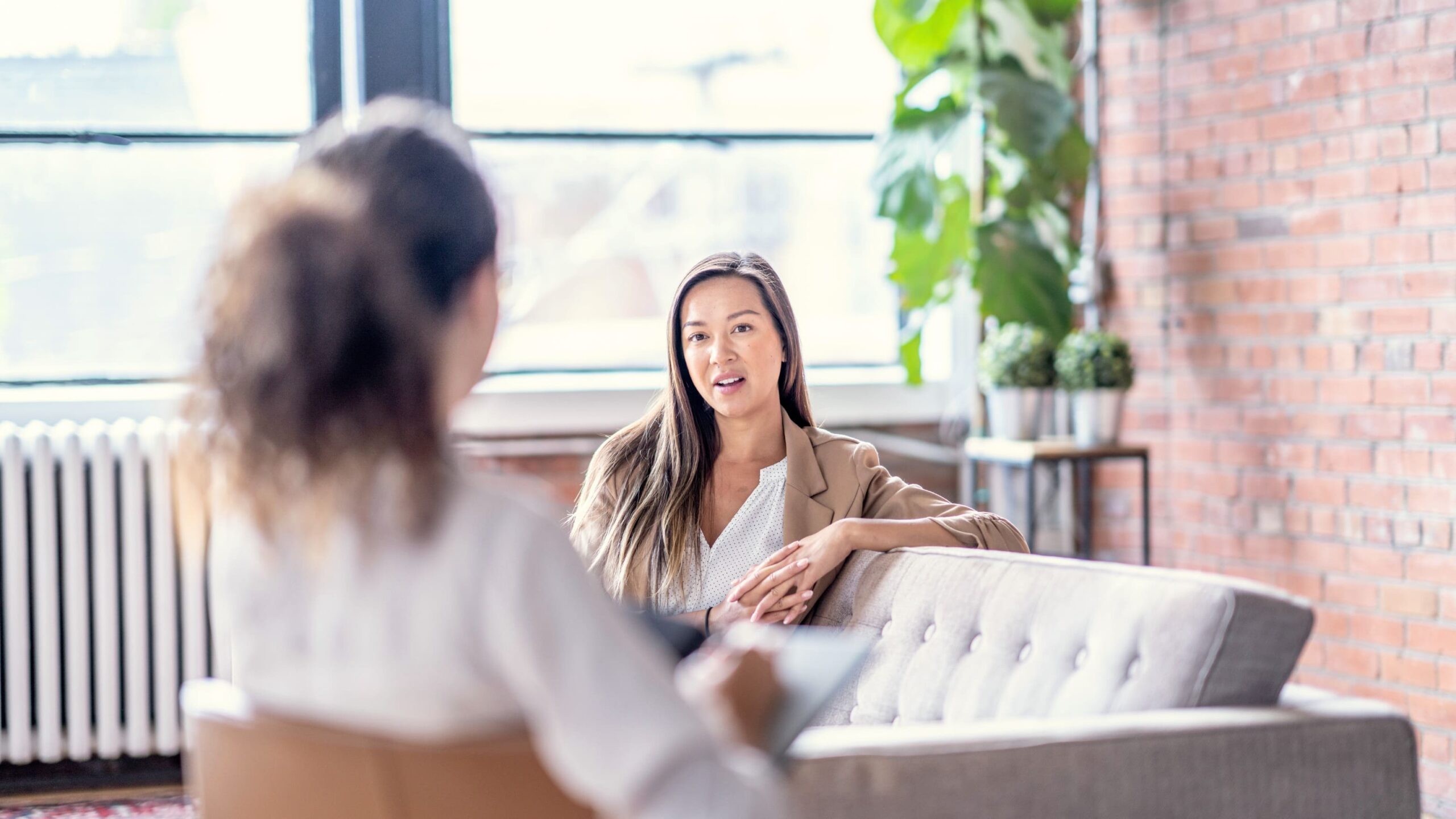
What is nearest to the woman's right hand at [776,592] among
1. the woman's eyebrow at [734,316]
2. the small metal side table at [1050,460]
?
the woman's eyebrow at [734,316]

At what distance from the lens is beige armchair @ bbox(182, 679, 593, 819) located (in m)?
1.04

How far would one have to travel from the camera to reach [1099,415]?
3785 millimetres

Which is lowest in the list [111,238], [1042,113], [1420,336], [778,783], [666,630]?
[778,783]

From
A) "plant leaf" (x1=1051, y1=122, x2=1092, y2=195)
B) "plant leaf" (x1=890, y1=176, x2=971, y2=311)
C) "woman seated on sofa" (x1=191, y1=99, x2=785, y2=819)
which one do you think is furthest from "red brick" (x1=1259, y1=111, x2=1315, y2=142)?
"woman seated on sofa" (x1=191, y1=99, x2=785, y2=819)

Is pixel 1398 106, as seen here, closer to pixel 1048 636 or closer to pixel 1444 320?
pixel 1444 320

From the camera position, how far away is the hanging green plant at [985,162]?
3879 millimetres

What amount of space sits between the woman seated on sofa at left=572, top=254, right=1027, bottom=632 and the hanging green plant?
1338 mm

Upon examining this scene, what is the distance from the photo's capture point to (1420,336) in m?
3.21

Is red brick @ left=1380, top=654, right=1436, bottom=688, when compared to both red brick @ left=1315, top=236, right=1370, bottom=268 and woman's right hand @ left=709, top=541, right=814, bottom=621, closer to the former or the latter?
red brick @ left=1315, top=236, right=1370, bottom=268

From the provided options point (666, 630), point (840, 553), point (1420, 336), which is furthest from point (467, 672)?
point (1420, 336)

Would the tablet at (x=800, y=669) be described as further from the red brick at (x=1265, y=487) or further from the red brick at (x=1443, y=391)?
the red brick at (x=1265, y=487)

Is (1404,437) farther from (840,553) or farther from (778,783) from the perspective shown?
(778,783)

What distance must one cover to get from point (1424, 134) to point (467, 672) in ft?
9.49

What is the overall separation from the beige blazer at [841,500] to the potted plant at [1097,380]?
133cm
